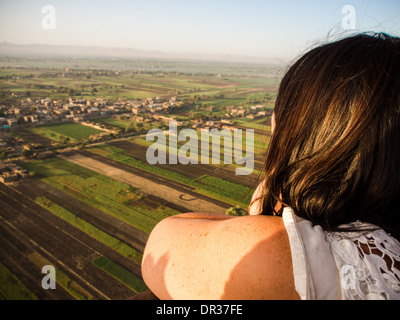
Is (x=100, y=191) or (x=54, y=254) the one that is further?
(x=100, y=191)

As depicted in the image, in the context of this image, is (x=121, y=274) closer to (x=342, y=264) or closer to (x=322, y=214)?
(x=322, y=214)

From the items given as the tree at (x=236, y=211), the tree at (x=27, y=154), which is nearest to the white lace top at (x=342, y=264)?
the tree at (x=236, y=211)

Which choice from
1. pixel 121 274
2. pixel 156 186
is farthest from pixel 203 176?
pixel 121 274

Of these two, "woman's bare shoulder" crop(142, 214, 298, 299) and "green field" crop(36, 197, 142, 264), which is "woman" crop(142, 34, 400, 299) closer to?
"woman's bare shoulder" crop(142, 214, 298, 299)

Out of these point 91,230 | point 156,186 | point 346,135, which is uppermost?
point 346,135

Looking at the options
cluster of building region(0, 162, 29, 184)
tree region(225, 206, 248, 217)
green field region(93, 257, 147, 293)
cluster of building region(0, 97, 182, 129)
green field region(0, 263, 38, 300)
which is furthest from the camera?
cluster of building region(0, 97, 182, 129)

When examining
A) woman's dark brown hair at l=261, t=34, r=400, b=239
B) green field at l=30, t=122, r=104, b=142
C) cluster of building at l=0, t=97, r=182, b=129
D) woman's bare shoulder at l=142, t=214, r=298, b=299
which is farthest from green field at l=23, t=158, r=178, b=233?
cluster of building at l=0, t=97, r=182, b=129
